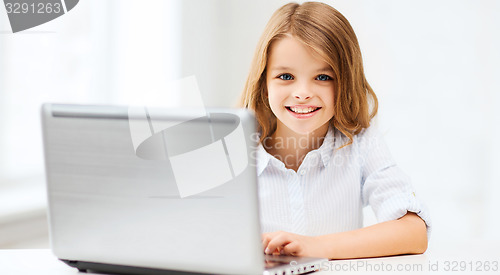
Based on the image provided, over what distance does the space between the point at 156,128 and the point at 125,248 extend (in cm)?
20

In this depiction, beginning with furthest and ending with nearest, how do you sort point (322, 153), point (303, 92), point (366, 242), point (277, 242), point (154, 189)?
point (322, 153) < point (303, 92) < point (366, 242) < point (277, 242) < point (154, 189)

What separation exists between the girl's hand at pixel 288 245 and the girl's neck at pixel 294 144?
1.44 feet

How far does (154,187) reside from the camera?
787 mm

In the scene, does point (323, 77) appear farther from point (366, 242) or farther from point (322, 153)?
point (366, 242)

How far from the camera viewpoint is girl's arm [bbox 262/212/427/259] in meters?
0.99

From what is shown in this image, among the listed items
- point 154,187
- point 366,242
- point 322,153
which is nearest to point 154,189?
point 154,187

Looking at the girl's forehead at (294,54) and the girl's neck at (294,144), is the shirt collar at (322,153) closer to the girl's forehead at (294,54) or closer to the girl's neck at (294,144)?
the girl's neck at (294,144)

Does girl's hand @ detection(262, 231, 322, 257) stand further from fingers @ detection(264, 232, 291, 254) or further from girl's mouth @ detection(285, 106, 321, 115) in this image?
girl's mouth @ detection(285, 106, 321, 115)

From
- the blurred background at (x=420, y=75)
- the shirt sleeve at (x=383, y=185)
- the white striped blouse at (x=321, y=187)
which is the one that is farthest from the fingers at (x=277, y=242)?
the blurred background at (x=420, y=75)

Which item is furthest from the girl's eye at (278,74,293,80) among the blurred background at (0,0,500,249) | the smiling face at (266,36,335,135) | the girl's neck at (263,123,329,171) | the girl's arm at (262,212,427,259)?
the blurred background at (0,0,500,249)

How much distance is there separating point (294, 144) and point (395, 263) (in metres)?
0.49

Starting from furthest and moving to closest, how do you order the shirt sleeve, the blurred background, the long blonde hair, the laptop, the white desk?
the blurred background, the long blonde hair, the shirt sleeve, the white desk, the laptop

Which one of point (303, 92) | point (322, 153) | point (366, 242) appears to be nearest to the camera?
point (366, 242)

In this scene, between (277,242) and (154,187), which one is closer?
(154,187)
